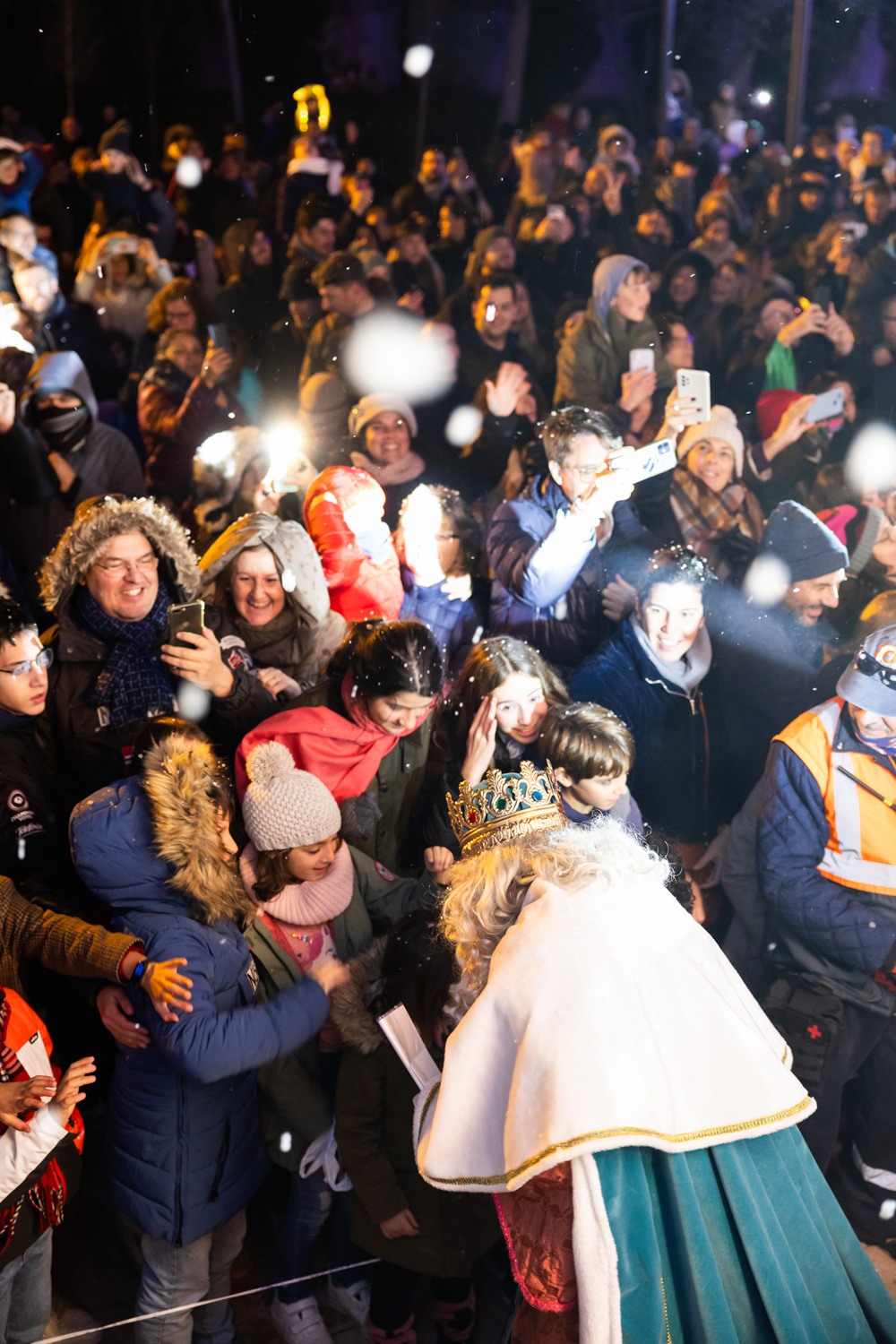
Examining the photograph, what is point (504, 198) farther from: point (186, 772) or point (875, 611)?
point (186, 772)

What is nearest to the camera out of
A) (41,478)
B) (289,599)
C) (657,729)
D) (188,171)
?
(289,599)

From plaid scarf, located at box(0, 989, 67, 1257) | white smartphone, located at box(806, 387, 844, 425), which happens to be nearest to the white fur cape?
plaid scarf, located at box(0, 989, 67, 1257)

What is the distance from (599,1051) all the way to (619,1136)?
12cm

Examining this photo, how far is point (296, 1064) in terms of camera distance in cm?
255

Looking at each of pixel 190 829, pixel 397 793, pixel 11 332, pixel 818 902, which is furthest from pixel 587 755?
pixel 11 332

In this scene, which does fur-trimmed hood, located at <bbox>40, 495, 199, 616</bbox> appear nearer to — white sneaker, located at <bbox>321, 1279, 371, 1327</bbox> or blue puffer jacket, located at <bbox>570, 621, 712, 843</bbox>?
blue puffer jacket, located at <bbox>570, 621, 712, 843</bbox>

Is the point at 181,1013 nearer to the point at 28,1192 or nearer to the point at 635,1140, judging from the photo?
the point at 28,1192

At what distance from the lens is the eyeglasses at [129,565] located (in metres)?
2.93

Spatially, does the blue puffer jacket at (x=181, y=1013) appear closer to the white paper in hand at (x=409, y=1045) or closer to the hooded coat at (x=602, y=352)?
the white paper in hand at (x=409, y=1045)

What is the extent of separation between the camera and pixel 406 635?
272 centimetres

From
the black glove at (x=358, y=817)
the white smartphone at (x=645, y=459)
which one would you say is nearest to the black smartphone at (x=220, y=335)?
the white smartphone at (x=645, y=459)

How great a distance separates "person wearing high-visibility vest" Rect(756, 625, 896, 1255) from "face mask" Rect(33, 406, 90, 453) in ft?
9.52

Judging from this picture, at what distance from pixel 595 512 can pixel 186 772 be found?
5.86ft

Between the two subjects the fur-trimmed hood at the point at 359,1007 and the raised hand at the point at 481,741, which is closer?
the fur-trimmed hood at the point at 359,1007
